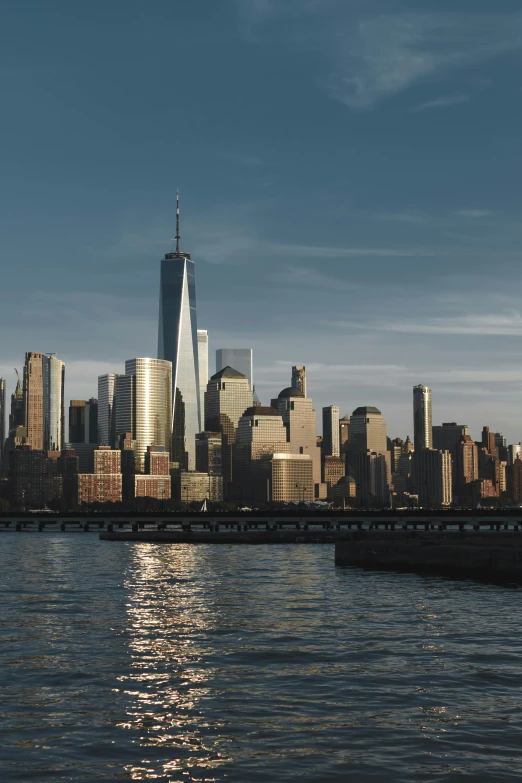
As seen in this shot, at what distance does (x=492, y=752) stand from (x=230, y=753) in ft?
23.2

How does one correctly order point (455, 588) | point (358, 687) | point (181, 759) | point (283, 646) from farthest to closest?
1. point (455, 588)
2. point (283, 646)
3. point (358, 687)
4. point (181, 759)

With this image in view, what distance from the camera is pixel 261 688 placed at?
114 ft

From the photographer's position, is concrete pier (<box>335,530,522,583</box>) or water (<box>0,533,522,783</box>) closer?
water (<box>0,533,522,783</box>)

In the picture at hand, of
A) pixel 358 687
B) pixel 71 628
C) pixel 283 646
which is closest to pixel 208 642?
pixel 283 646

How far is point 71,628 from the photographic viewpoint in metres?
51.7

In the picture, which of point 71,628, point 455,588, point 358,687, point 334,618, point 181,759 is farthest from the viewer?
point 455,588

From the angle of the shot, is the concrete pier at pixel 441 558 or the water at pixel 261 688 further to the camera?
the concrete pier at pixel 441 558

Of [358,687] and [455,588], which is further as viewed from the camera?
[455,588]

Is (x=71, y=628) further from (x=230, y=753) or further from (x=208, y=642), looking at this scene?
(x=230, y=753)

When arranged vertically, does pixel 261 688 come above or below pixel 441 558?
above

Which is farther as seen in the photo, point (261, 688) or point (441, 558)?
point (441, 558)

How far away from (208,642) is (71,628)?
30.2 feet

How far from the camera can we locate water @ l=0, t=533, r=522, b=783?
25250 millimetres

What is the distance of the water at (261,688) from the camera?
82.8 feet
